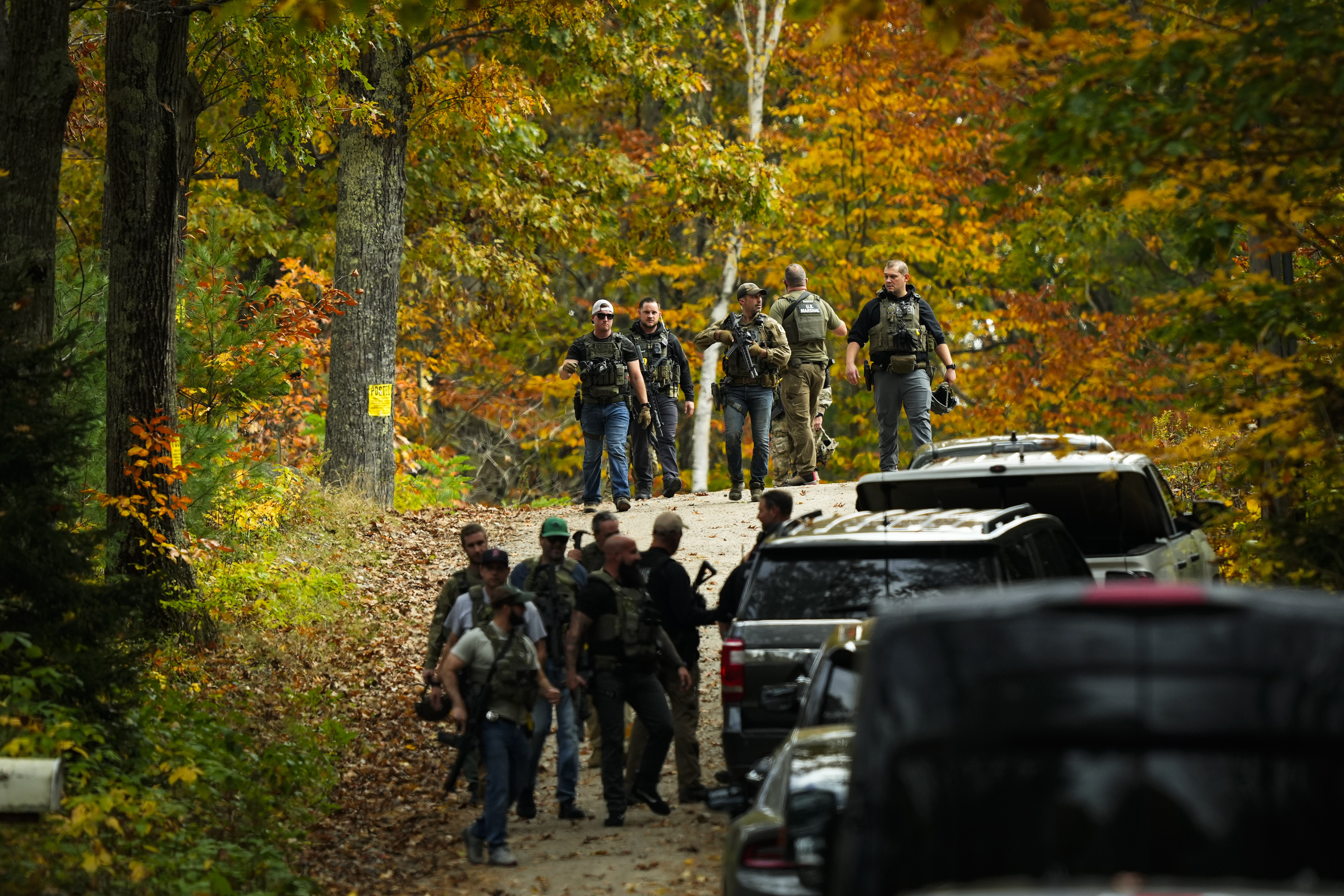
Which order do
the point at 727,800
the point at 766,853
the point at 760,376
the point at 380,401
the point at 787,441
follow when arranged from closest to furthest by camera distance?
the point at 766,853
the point at 727,800
the point at 760,376
the point at 787,441
the point at 380,401

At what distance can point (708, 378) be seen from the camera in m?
29.2

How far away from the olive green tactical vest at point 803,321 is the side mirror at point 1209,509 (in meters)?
8.58

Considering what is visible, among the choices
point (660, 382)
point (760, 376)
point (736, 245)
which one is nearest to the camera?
point (760, 376)

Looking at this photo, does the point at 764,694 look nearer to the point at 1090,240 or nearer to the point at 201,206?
the point at 201,206

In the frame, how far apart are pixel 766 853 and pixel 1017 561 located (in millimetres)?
2917

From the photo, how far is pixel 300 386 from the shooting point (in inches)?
883

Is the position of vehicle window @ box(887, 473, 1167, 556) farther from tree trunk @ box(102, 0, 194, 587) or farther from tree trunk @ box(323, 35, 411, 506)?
tree trunk @ box(323, 35, 411, 506)

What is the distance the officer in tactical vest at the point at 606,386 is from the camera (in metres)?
17.3

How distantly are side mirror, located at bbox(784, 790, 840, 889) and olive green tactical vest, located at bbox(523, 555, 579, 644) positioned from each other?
16.2 feet

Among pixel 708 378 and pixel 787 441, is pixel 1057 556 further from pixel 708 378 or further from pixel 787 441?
pixel 708 378

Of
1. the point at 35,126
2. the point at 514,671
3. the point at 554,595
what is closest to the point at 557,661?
the point at 554,595

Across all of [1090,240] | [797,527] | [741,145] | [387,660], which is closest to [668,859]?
[797,527]

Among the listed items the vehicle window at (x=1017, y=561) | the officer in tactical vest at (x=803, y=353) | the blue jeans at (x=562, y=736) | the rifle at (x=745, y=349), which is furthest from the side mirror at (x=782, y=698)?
the officer in tactical vest at (x=803, y=353)

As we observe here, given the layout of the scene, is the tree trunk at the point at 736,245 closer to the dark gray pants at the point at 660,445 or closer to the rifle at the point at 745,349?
the dark gray pants at the point at 660,445
